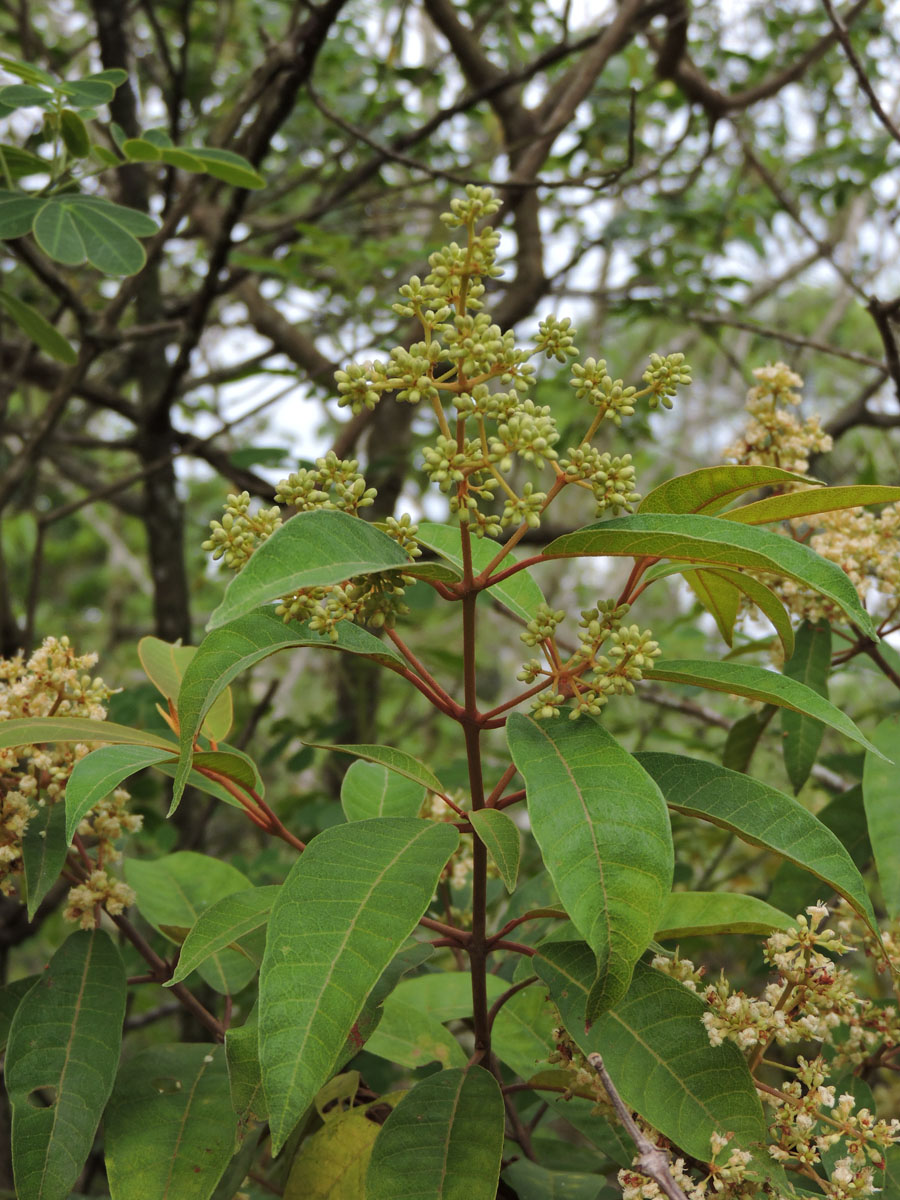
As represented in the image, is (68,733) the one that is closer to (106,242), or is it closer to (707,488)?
(707,488)

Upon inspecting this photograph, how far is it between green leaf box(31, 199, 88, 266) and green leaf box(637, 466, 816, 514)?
3.49ft

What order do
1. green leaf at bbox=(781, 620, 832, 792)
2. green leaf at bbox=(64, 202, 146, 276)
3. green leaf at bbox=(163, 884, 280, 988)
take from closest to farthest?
1. green leaf at bbox=(163, 884, 280, 988)
2. green leaf at bbox=(781, 620, 832, 792)
3. green leaf at bbox=(64, 202, 146, 276)

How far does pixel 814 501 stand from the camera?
0.92 m

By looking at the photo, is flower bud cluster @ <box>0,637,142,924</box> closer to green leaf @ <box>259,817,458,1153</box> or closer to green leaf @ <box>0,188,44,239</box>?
green leaf @ <box>259,817,458,1153</box>

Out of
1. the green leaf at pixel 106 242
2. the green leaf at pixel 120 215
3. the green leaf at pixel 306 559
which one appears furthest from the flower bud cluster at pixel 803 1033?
the green leaf at pixel 120 215

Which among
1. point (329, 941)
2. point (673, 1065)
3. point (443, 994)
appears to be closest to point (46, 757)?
point (329, 941)

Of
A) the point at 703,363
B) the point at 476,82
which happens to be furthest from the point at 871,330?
the point at 476,82

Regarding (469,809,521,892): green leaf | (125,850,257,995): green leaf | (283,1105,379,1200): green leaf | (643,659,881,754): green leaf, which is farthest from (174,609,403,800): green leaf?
(125,850,257,995): green leaf

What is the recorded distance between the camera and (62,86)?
5.36 feet

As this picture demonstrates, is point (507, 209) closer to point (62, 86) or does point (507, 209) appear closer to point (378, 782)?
point (62, 86)

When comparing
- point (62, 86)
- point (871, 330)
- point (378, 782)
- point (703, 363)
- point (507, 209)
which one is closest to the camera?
point (378, 782)

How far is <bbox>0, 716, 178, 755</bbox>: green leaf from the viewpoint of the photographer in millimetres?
994

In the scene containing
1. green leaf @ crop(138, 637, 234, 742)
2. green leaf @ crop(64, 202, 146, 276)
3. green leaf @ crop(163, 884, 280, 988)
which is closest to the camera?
A: green leaf @ crop(163, 884, 280, 988)

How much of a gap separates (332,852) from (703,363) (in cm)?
821
